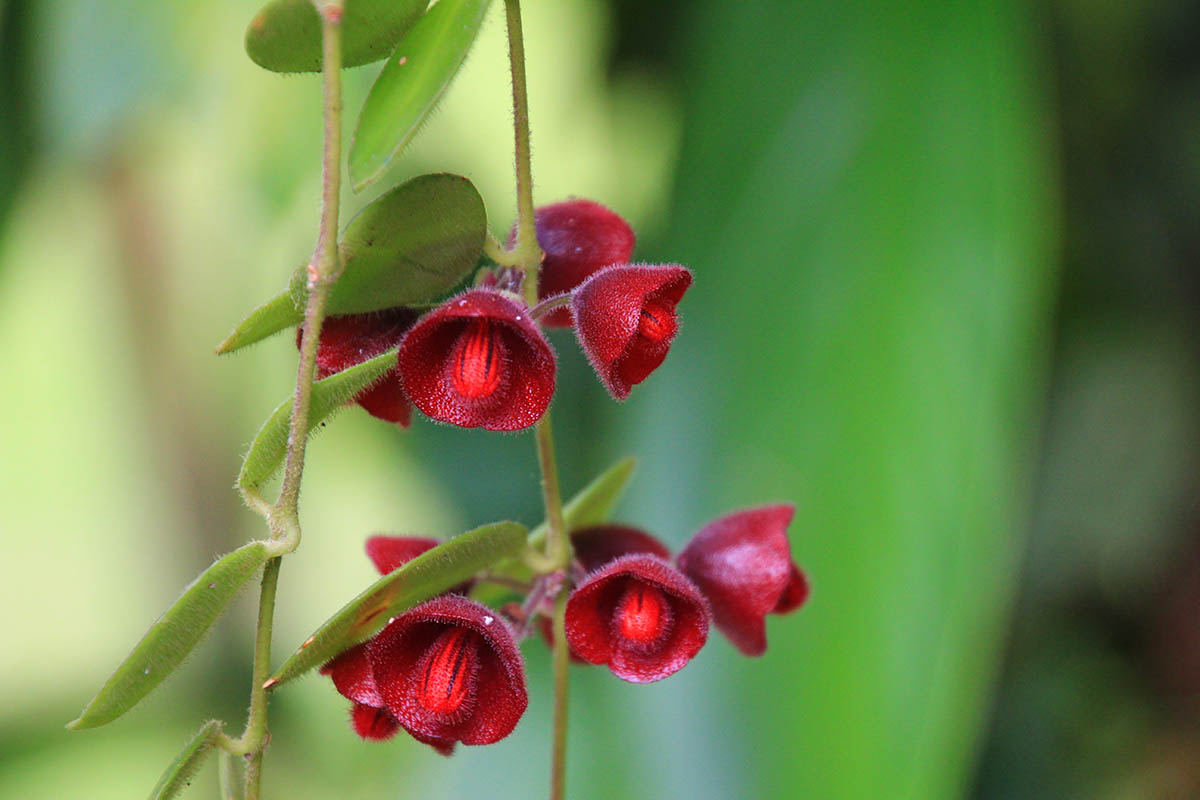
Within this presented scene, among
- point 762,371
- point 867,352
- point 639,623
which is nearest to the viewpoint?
point 639,623

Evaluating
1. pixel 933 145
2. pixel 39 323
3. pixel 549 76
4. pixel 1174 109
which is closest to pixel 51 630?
pixel 39 323

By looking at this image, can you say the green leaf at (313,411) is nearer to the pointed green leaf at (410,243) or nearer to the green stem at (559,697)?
the pointed green leaf at (410,243)

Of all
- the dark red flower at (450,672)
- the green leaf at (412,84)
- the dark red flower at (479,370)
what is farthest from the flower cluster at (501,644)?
the green leaf at (412,84)

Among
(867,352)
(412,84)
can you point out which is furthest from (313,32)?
(867,352)

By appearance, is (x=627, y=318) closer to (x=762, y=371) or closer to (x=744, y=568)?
(x=744, y=568)

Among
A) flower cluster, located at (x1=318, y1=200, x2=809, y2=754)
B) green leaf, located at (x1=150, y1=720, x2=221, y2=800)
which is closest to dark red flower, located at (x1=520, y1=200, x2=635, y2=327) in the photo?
flower cluster, located at (x1=318, y1=200, x2=809, y2=754)
